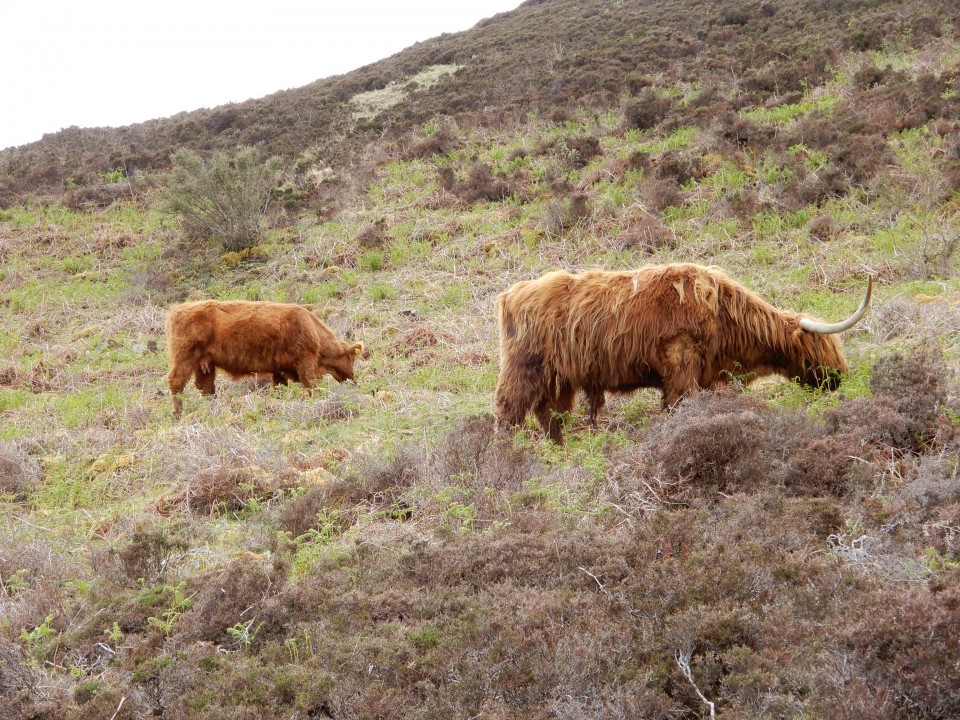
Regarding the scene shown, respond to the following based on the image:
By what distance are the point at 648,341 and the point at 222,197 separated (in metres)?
13.4

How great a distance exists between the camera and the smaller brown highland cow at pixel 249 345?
10.5 metres

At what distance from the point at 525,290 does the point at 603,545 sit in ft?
10.5

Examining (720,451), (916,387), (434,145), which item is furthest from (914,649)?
(434,145)

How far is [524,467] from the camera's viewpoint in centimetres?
538

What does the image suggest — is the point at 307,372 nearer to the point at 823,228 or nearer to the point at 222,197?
the point at 823,228

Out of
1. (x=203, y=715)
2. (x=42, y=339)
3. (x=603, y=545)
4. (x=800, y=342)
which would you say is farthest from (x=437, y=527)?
(x=42, y=339)

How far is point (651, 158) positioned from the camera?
15.5m

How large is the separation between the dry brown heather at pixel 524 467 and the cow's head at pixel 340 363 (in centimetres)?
37

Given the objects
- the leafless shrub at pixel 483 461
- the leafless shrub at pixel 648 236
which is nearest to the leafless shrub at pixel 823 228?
the leafless shrub at pixel 648 236

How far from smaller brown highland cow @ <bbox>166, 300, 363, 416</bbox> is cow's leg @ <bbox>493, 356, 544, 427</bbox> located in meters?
4.49

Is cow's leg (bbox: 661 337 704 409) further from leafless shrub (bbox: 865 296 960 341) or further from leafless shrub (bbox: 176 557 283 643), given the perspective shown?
leafless shrub (bbox: 176 557 283 643)

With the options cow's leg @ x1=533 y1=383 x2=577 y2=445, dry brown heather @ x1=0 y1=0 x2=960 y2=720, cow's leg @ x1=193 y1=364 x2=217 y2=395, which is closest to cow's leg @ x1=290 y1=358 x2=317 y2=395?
dry brown heather @ x1=0 y1=0 x2=960 y2=720

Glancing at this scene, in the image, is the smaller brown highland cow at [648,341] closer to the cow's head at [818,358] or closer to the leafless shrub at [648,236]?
the cow's head at [818,358]

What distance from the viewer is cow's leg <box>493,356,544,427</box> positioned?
21.5ft
